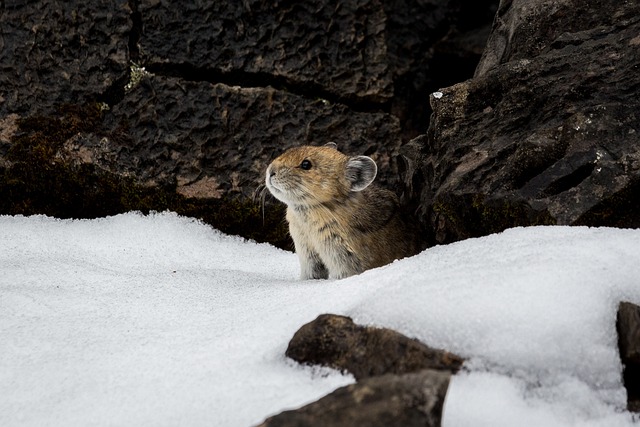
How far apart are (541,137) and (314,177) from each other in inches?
69.6

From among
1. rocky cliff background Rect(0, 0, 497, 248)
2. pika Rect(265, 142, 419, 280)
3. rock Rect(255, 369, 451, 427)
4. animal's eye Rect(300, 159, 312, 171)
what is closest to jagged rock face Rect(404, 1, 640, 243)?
pika Rect(265, 142, 419, 280)

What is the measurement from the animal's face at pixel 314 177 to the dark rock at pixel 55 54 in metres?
1.97

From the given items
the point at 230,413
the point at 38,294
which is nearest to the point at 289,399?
the point at 230,413

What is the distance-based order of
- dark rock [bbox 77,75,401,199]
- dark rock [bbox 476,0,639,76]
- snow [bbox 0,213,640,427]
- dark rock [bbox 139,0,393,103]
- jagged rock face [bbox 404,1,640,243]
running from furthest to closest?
dark rock [bbox 139,0,393,103] → dark rock [bbox 77,75,401,199] → dark rock [bbox 476,0,639,76] → jagged rock face [bbox 404,1,640,243] → snow [bbox 0,213,640,427]

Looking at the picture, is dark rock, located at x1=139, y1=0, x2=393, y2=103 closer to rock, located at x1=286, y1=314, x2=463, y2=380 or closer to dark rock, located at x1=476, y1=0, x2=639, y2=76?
dark rock, located at x1=476, y1=0, x2=639, y2=76

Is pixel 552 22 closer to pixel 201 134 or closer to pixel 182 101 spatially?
pixel 201 134

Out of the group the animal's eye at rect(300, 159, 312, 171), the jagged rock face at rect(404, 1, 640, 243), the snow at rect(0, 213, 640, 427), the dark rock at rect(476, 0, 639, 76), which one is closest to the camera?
the snow at rect(0, 213, 640, 427)

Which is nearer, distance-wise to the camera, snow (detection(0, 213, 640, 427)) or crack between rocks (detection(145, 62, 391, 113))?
snow (detection(0, 213, 640, 427))

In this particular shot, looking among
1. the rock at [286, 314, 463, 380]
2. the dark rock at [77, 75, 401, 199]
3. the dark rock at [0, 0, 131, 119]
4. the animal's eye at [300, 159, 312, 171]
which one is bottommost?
the rock at [286, 314, 463, 380]

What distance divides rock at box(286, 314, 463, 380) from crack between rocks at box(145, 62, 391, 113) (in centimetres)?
381

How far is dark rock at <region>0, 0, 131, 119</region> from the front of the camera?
615cm

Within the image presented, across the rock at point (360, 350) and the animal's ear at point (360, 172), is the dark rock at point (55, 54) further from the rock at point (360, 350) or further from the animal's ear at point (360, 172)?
the rock at point (360, 350)

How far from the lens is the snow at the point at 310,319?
9.14 feet

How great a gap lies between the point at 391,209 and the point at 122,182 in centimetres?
240
